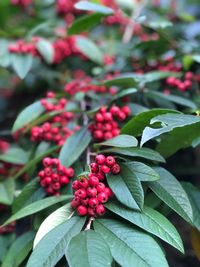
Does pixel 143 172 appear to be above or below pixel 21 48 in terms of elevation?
below

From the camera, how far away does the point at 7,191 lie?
1.18 meters

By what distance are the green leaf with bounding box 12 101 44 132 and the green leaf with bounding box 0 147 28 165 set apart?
110mm

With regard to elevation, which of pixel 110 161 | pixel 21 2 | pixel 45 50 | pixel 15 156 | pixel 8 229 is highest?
pixel 21 2

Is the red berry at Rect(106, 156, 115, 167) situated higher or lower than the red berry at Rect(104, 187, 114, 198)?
higher

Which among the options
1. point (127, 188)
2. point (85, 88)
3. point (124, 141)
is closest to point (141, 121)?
point (124, 141)

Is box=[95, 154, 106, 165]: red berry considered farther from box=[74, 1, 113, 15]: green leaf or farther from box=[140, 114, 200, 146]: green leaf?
box=[74, 1, 113, 15]: green leaf

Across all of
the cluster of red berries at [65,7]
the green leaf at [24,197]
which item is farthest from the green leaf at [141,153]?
the cluster of red berries at [65,7]

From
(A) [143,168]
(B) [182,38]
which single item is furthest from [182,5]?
(A) [143,168]

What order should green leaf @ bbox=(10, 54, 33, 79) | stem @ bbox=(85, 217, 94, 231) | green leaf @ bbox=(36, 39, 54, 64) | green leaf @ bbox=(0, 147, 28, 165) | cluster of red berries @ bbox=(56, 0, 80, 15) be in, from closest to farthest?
stem @ bbox=(85, 217, 94, 231), green leaf @ bbox=(0, 147, 28, 165), green leaf @ bbox=(10, 54, 33, 79), green leaf @ bbox=(36, 39, 54, 64), cluster of red berries @ bbox=(56, 0, 80, 15)

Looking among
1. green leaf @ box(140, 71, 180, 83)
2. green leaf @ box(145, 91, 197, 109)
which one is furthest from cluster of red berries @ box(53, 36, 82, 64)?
green leaf @ box(145, 91, 197, 109)

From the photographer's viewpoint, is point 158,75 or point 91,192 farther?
point 158,75

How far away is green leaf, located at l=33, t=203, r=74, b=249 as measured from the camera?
86 cm

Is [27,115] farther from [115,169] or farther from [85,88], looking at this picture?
[115,169]

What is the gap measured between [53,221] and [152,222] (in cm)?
20
